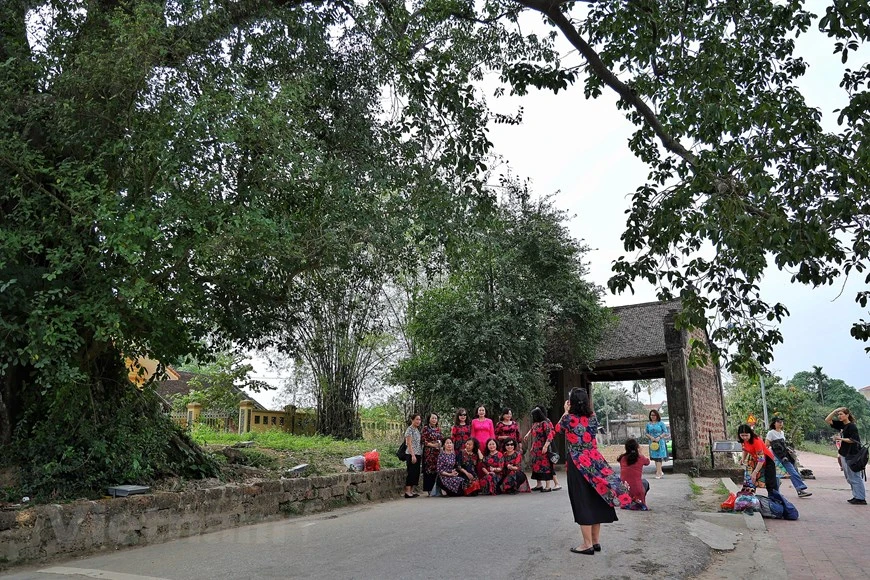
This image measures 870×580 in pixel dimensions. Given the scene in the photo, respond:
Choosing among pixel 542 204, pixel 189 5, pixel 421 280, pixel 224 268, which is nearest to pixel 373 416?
pixel 421 280

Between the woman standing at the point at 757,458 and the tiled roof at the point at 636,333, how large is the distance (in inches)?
430

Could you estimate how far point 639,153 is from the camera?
29.5 ft

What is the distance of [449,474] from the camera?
12.2m

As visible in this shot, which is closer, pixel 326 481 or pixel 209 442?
pixel 326 481

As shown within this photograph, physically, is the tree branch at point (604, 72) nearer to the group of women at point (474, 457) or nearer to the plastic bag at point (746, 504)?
the plastic bag at point (746, 504)

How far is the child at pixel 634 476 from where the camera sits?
9.44 m

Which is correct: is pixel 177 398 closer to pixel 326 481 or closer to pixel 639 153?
pixel 326 481

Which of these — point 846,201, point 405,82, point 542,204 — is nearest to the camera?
point 846,201

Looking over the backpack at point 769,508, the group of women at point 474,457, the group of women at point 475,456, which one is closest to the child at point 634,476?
the backpack at point 769,508

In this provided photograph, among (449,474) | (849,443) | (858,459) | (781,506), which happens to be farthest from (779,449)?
(449,474)

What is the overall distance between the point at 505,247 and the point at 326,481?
30.5 ft

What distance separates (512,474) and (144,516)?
23.4ft

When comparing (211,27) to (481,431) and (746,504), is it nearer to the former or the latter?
(481,431)

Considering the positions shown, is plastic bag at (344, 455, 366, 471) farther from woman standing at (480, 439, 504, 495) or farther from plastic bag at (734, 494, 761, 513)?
plastic bag at (734, 494, 761, 513)
